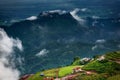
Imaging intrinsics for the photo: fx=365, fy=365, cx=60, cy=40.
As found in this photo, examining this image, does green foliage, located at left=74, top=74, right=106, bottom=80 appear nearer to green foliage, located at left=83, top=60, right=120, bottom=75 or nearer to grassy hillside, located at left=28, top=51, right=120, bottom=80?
grassy hillside, located at left=28, top=51, right=120, bottom=80

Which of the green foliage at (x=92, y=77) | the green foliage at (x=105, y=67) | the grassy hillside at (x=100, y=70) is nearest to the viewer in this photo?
the green foliage at (x=92, y=77)

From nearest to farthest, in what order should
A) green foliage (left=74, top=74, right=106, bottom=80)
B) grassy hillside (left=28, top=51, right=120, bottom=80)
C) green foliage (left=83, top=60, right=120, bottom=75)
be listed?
green foliage (left=74, top=74, right=106, bottom=80)
grassy hillside (left=28, top=51, right=120, bottom=80)
green foliage (left=83, top=60, right=120, bottom=75)

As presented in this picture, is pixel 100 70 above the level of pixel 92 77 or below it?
above

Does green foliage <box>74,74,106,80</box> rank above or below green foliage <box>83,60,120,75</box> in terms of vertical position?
below

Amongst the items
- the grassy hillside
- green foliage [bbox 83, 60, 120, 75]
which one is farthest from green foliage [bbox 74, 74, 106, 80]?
green foliage [bbox 83, 60, 120, 75]

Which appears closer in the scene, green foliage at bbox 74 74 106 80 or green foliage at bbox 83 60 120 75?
green foliage at bbox 74 74 106 80

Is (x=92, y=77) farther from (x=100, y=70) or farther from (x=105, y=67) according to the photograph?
(x=105, y=67)

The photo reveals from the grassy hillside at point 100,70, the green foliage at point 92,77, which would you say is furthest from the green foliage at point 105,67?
the green foliage at point 92,77

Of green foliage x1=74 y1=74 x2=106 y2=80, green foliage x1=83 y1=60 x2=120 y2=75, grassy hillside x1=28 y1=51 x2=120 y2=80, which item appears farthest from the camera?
green foliage x1=83 y1=60 x2=120 y2=75

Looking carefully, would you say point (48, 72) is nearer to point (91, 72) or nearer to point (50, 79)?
point (50, 79)

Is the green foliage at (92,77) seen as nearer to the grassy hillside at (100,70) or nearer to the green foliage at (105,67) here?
the grassy hillside at (100,70)

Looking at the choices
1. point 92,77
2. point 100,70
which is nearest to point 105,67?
point 100,70
